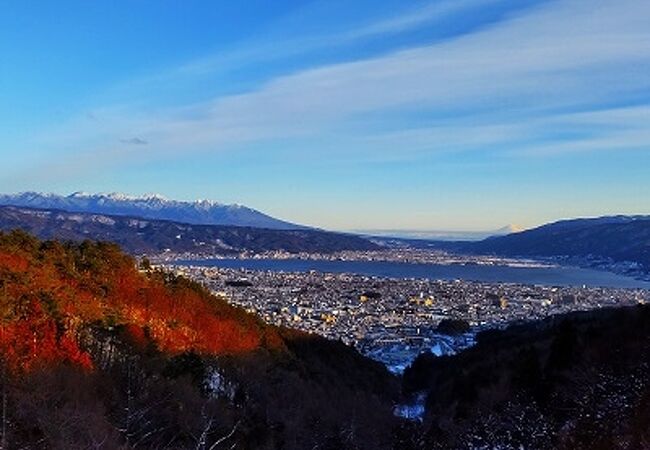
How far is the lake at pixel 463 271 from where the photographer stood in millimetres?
121250

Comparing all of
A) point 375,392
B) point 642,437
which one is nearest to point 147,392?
point 642,437

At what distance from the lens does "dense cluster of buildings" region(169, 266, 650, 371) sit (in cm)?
5816

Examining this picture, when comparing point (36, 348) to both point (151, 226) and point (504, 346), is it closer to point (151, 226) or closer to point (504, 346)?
point (504, 346)

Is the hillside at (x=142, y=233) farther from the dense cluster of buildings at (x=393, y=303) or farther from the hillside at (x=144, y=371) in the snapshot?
the hillside at (x=144, y=371)

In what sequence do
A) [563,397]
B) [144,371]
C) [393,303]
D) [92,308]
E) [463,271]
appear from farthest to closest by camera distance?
[463,271], [393,303], [92,308], [144,371], [563,397]

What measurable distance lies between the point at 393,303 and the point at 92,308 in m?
64.3

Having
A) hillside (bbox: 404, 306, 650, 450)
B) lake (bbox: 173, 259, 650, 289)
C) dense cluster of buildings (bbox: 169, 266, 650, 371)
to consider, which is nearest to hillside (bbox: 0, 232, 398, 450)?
hillside (bbox: 404, 306, 650, 450)

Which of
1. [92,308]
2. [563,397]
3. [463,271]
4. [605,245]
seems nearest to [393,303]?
[92,308]

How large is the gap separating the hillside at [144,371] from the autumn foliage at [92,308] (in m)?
0.06

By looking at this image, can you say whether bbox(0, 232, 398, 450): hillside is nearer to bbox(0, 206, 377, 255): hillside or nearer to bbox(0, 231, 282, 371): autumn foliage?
bbox(0, 231, 282, 371): autumn foliage

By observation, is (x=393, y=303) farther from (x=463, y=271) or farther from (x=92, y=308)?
(x=463, y=271)

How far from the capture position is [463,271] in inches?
5906

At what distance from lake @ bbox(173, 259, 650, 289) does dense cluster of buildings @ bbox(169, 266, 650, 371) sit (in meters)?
12.6

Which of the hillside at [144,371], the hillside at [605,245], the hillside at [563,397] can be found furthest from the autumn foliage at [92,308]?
the hillside at [605,245]
